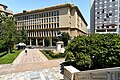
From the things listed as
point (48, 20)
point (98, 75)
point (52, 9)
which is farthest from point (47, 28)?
point (98, 75)

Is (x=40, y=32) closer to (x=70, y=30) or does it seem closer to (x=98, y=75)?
(x=70, y=30)

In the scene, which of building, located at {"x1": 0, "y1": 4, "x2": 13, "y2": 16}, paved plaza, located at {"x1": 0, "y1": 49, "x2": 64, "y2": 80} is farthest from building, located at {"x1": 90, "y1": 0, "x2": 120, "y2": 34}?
paved plaza, located at {"x1": 0, "y1": 49, "x2": 64, "y2": 80}

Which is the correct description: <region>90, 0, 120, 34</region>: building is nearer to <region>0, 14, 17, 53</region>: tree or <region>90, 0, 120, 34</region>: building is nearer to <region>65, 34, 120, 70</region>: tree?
<region>0, 14, 17, 53</region>: tree

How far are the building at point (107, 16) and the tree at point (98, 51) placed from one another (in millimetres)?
49166

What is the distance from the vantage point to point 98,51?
13133 mm

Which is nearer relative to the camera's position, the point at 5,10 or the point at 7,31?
the point at 7,31

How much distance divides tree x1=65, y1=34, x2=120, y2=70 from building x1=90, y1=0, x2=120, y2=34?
4917 centimetres

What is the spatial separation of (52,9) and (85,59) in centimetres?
6469

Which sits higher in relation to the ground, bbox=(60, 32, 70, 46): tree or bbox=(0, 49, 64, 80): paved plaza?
bbox=(60, 32, 70, 46): tree

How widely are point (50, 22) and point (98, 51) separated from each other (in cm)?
6503

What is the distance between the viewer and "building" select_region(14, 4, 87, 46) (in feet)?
237

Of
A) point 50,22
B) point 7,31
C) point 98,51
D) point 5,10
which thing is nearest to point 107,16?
point 50,22

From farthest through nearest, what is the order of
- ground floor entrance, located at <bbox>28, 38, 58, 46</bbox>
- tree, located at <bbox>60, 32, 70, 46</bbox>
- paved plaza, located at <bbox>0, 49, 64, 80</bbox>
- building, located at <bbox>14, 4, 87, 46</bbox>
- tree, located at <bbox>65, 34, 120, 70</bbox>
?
ground floor entrance, located at <bbox>28, 38, 58, 46</bbox> < building, located at <bbox>14, 4, 87, 46</bbox> < tree, located at <bbox>60, 32, 70, 46</bbox> < paved plaza, located at <bbox>0, 49, 64, 80</bbox> < tree, located at <bbox>65, 34, 120, 70</bbox>

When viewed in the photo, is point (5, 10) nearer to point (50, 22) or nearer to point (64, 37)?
point (50, 22)
